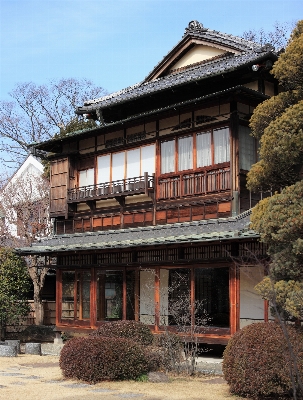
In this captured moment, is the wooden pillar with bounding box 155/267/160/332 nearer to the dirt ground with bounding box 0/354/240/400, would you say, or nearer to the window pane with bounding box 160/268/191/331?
the window pane with bounding box 160/268/191/331

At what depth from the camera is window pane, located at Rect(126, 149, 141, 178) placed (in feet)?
71.7

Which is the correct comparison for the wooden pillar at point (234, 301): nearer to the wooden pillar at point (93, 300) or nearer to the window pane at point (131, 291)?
the window pane at point (131, 291)

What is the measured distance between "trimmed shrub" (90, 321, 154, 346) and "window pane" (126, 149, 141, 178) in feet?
23.0

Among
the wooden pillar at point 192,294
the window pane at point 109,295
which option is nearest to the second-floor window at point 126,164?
the window pane at point 109,295

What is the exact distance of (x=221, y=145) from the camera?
749 inches

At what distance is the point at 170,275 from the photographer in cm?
2022

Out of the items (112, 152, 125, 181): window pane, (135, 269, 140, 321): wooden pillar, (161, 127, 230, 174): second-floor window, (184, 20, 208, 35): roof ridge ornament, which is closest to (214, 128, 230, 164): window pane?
(161, 127, 230, 174): second-floor window

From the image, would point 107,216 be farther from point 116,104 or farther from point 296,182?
point 296,182

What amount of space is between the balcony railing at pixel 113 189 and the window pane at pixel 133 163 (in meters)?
0.33

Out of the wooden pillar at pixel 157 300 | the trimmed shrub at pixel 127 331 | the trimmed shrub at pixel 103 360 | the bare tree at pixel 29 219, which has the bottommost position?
the trimmed shrub at pixel 103 360

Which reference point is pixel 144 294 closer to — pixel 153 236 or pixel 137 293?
pixel 137 293

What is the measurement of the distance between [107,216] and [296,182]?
12.2 m

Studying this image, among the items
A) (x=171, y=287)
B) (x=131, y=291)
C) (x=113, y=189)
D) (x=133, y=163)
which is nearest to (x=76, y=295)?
(x=131, y=291)

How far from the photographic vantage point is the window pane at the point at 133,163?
71.7ft
